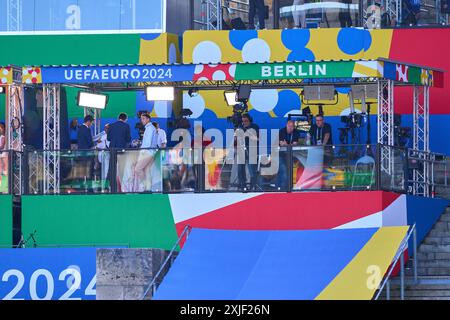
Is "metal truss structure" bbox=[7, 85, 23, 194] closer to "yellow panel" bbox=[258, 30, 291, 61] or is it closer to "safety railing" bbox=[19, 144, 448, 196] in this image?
"safety railing" bbox=[19, 144, 448, 196]

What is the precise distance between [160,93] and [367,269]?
8.25 meters

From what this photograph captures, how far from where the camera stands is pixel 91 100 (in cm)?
3569

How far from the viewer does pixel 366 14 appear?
37.9 meters

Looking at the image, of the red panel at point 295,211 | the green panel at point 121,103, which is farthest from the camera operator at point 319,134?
the green panel at point 121,103

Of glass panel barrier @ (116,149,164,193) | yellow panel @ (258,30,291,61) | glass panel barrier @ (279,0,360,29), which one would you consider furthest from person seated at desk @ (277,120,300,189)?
glass panel barrier @ (279,0,360,29)

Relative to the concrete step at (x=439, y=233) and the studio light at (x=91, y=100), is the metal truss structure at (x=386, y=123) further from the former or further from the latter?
the studio light at (x=91, y=100)

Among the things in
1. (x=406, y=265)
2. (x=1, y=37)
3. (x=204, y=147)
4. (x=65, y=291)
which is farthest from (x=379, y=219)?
(x=1, y=37)

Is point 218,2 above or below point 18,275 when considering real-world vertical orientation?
above

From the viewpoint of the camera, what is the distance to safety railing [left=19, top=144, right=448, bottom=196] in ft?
102

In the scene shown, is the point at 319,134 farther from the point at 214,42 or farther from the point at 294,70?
the point at 214,42

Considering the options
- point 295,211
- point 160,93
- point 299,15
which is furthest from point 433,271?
point 299,15
